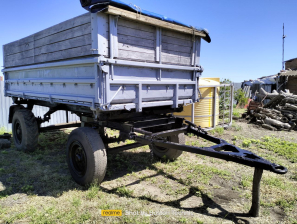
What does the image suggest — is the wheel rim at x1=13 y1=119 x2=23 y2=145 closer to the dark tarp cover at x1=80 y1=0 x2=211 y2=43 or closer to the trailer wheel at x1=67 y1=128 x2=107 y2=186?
the trailer wheel at x1=67 y1=128 x2=107 y2=186

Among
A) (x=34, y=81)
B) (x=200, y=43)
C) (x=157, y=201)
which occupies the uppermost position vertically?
(x=200, y=43)

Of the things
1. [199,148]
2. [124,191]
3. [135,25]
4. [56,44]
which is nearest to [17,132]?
[56,44]

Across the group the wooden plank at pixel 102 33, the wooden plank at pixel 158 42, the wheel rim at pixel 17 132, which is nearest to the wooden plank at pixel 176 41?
the wooden plank at pixel 158 42

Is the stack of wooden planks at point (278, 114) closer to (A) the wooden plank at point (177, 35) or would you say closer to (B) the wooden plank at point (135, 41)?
(A) the wooden plank at point (177, 35)

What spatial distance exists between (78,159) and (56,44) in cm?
227

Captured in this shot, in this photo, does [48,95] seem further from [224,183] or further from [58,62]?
[224,183]

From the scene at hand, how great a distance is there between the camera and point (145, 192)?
380cm

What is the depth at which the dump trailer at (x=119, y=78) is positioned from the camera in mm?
3359

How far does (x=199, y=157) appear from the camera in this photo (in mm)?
5555

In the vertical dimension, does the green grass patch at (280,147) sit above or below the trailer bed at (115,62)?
below

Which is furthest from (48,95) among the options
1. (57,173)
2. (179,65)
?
(179,65)

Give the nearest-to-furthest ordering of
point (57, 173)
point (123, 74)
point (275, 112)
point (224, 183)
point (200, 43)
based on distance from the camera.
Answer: point (123, 74), point (224, 183), point (57, 173), point (200, 43), point (275, 112)

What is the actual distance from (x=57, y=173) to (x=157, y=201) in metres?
2.19

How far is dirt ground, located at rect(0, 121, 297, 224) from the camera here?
3086 mm
